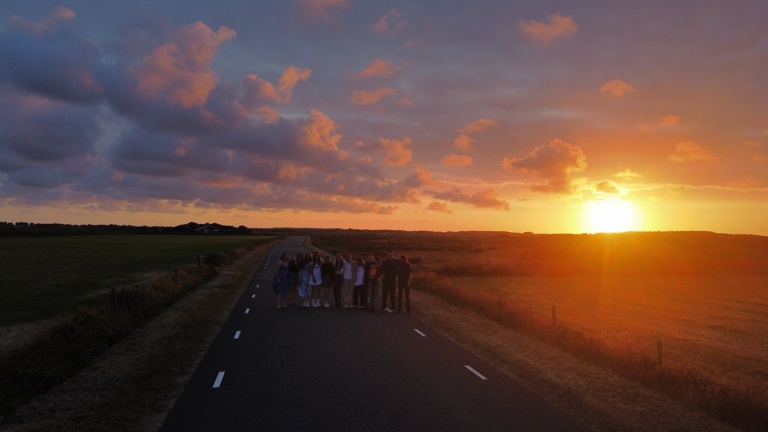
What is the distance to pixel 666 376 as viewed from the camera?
11.6 metres

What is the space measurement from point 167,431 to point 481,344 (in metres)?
9.18

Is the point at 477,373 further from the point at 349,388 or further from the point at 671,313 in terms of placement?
the point at 671,313

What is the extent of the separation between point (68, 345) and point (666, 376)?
13.9 metres

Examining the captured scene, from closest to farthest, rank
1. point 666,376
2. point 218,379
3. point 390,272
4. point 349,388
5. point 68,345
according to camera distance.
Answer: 1. point 349,388
2. point 218,379
3. point 666,376
4. point 68,345
5. point 390,272

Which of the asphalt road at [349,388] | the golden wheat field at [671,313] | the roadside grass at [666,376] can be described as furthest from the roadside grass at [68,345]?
the golden wheat field at [671,313]

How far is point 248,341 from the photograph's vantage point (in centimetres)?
1495

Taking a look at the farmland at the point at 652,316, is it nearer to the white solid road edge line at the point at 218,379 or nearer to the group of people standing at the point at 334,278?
the group of people standing at the point at 334,278

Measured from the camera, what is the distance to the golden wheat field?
1655cm

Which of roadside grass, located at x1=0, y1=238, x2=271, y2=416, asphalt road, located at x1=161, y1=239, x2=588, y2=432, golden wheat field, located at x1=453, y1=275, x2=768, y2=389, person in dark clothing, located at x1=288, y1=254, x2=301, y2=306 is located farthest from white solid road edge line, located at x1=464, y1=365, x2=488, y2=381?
person in dark clothing, located at x1=288, y1=254, x2=301, y2=306

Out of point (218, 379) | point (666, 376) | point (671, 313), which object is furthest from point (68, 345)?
point (671, 313)

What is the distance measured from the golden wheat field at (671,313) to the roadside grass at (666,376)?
36.2 inches

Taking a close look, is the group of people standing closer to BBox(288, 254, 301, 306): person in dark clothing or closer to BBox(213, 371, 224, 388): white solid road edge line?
BBox(288, 254, 301, 306): person in dark clothing

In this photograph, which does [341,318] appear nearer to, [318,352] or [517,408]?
[318,352]

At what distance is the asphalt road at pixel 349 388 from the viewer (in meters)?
8.45
